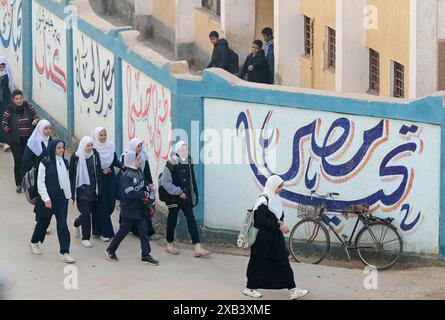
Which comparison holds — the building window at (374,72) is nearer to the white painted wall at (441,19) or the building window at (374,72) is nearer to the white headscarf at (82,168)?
the white painted wall at (441,19)

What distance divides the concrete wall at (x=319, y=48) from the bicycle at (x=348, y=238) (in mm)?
5739

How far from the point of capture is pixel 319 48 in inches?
973

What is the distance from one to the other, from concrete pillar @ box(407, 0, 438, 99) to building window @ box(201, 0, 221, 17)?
906 cm

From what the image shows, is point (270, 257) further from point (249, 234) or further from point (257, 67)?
point (257, 67)

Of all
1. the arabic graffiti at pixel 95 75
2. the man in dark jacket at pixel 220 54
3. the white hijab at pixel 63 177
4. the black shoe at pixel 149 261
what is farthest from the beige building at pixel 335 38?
the white hijab at pixel 63 177

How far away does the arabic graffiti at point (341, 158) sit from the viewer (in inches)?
696

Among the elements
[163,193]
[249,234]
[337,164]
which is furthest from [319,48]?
[249,234]

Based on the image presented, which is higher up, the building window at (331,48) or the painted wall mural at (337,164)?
the building window at (331,48)

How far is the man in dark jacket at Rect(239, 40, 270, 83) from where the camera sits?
2456cm
